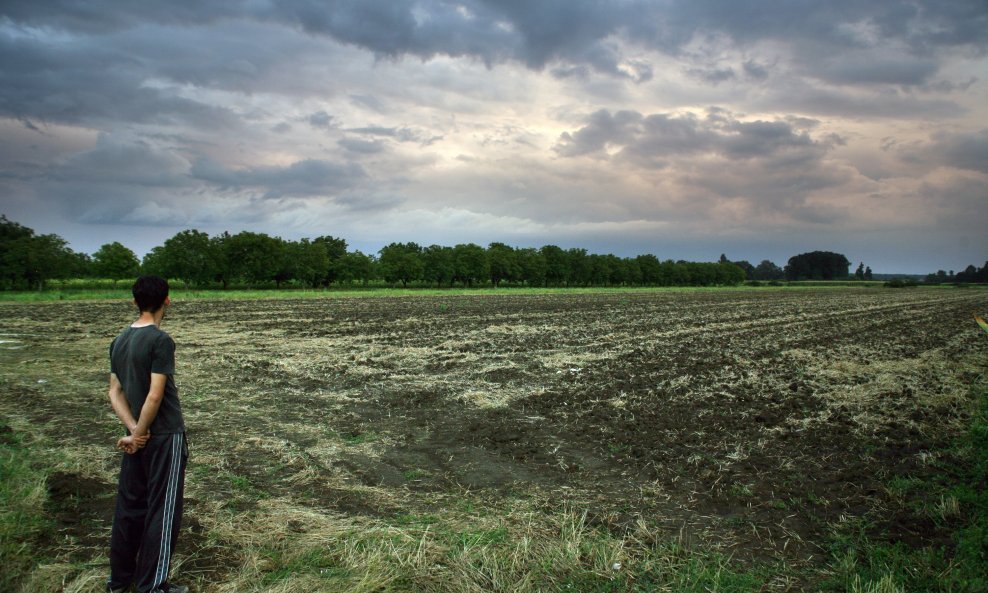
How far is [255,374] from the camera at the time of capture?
13.4 metres

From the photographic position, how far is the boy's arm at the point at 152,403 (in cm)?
395

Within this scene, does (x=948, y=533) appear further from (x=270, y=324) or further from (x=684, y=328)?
(x=270, y=324)

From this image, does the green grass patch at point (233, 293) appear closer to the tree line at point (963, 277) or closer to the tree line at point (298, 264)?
the tree line at point (298, 264)

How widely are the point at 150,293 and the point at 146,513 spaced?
1.73m

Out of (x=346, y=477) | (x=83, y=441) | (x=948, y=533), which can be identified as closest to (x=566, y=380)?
(x=346, y=477)

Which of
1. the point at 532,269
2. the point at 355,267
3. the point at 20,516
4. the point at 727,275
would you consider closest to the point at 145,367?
the point at 20,516

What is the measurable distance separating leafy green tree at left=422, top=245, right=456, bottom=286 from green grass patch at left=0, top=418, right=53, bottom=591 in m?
88.6

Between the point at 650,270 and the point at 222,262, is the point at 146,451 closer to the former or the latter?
the point at 222,262

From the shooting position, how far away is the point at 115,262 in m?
88.9

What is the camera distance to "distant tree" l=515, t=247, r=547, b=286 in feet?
379

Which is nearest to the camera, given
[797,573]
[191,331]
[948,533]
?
[797,573]

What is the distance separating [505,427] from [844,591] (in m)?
5.48

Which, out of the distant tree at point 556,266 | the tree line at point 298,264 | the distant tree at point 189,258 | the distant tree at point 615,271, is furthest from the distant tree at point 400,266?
the distant tree at point 615,271

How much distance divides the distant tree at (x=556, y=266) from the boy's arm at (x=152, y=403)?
117m
